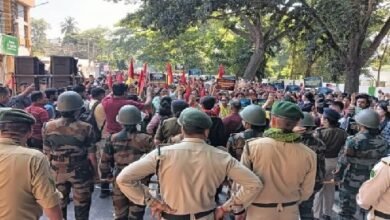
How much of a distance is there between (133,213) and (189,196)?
7.09ft

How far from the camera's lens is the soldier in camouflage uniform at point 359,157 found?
5109mm

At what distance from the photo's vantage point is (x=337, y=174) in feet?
18.1

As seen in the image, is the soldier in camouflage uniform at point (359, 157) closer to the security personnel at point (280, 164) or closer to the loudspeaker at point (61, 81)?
the security personnel at point (280, 164)

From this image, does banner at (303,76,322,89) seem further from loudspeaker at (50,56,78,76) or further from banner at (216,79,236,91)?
loudspeaker at (50,56,78,76)

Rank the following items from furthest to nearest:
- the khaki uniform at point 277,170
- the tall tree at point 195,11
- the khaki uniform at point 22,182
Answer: the tall tree at point 195,11
the khaki uniform at point 277,170
the khaki uniform at point 22,182

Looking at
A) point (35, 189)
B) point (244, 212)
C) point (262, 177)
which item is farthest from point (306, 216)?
point (35, 189)

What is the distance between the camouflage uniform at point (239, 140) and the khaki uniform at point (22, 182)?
101 inches

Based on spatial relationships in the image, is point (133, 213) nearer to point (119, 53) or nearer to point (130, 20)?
point (130, 20)

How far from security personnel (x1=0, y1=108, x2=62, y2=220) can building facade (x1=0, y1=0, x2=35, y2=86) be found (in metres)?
13.3

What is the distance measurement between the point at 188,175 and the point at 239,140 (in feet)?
6.92

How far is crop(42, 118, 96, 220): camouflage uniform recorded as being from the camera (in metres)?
5.03

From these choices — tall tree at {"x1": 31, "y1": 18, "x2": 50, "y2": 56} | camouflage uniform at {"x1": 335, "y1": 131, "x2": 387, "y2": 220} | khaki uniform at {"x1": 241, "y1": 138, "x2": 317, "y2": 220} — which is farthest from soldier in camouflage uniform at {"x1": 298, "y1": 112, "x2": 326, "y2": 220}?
tall tree at {"x1": 31, "y1": 18, "x2": 50, "y2": 56}

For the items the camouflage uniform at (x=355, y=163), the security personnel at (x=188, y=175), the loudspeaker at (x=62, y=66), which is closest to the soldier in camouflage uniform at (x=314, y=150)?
the camouflage uniform at (x=355, y=163)

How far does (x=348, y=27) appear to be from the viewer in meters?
15.6
